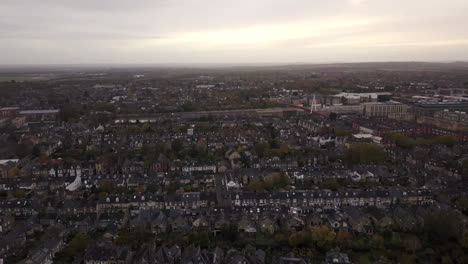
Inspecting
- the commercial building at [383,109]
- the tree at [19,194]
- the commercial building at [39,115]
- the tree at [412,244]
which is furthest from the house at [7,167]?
the commercial building at [383,109]

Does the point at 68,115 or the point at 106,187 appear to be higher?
the point at 68,115

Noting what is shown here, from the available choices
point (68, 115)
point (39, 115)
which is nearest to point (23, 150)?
point (68, 115)

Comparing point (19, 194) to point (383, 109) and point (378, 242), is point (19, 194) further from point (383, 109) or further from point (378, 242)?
point (383, 109)

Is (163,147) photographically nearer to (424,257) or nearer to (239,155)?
(239,155)

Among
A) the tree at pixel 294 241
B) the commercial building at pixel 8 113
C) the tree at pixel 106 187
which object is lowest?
the tree at pixel 294 241

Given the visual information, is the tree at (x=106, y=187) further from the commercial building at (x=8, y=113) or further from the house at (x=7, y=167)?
the commercial building at (x=8, y=113)

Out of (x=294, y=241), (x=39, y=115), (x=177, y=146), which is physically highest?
(x=39, y=115)

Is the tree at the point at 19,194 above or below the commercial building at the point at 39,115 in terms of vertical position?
below

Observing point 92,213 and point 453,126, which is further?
point 453,126

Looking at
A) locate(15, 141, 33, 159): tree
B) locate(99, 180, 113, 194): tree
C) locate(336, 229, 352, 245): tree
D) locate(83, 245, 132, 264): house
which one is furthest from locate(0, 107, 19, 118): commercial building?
locate(336, 229, 352, 245): tree

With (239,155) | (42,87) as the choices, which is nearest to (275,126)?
(239,155)

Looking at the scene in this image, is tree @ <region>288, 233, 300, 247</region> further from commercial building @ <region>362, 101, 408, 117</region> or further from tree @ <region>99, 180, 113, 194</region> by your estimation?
commercial building @ <region>362, 101, 408, 117</region>
